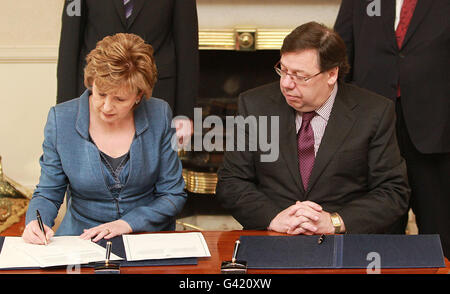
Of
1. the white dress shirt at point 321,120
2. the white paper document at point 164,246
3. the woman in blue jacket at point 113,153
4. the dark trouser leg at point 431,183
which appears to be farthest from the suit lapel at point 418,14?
the white paper document at point 164,246

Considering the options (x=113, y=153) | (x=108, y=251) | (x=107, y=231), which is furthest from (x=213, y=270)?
(x=113, y=153)

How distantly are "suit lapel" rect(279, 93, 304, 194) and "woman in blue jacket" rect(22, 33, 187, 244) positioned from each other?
391mm

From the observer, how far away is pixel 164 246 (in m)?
1.71

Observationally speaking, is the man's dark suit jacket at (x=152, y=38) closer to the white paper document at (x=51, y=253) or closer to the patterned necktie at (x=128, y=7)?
the patterned necktie at (x=128, y=7)

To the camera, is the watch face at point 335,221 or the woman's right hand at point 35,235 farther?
the watch face at point 335,221

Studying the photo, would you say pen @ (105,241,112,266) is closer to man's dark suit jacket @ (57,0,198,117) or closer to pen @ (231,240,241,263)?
pen @ (231,240,241,263)

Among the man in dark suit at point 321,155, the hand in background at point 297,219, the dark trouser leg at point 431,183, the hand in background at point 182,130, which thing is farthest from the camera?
the dark trouser leg at point 431,183

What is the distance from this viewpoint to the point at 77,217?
2.18 metres

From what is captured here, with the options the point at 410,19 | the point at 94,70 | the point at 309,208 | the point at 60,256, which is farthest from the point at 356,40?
the point at 60,256

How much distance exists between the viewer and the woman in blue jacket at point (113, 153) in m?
2.02

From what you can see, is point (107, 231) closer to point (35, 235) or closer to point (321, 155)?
point (35, 235)

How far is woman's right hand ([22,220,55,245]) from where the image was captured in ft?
5.70

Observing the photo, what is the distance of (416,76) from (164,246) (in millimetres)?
1563

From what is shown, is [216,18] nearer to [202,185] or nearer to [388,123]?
[202,185]
